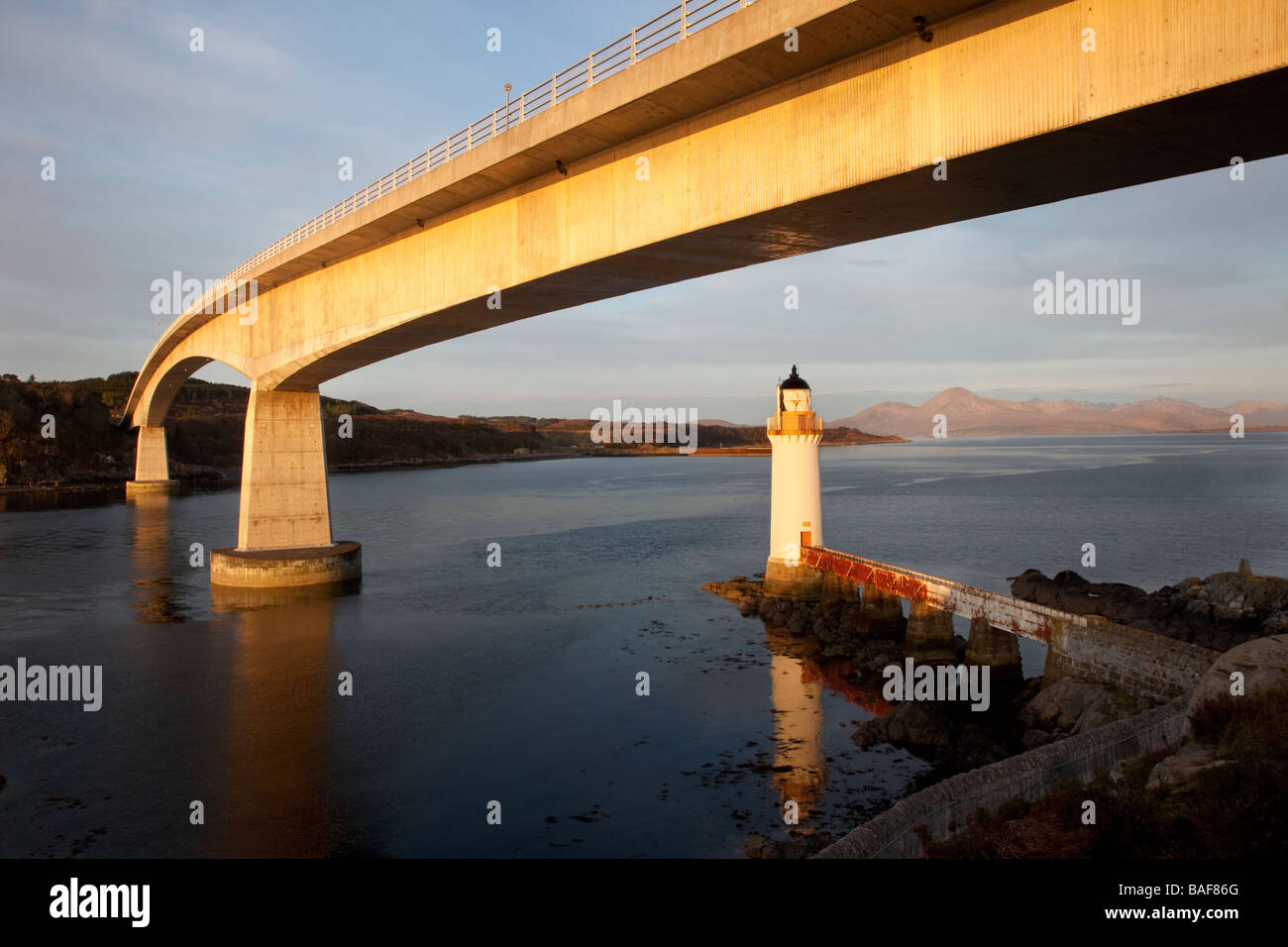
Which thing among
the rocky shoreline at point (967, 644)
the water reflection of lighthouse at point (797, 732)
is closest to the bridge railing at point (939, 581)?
the rocky shoreline at point (967, 644)

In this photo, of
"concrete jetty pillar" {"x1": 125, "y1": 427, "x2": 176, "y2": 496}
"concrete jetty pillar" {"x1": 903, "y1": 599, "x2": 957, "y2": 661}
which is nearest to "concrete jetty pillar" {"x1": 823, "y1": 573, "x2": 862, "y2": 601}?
"concrete jetty pillar" {"x1": 903, "y1": 599, "x2": 957, "y2": 661}

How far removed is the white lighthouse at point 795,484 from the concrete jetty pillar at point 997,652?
340 inches

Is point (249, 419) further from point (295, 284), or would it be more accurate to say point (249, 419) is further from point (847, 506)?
point (847, 506)

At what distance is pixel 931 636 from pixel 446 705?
1223 cm

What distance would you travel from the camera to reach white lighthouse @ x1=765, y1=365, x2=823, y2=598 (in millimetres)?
27656

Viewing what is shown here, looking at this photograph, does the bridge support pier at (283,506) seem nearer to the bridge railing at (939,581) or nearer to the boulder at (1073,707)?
the bridge railing at (939,581)

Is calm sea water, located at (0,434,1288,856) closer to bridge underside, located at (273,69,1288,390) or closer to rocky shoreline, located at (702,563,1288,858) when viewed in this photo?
rocky shoreline, located at (702,563,1288,858)

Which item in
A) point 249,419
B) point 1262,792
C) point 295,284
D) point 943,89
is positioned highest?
point 295,284

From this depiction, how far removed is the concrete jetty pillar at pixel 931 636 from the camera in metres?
21.1

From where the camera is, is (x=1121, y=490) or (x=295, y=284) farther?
(x=1121, y=490)

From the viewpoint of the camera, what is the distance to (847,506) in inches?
3054
